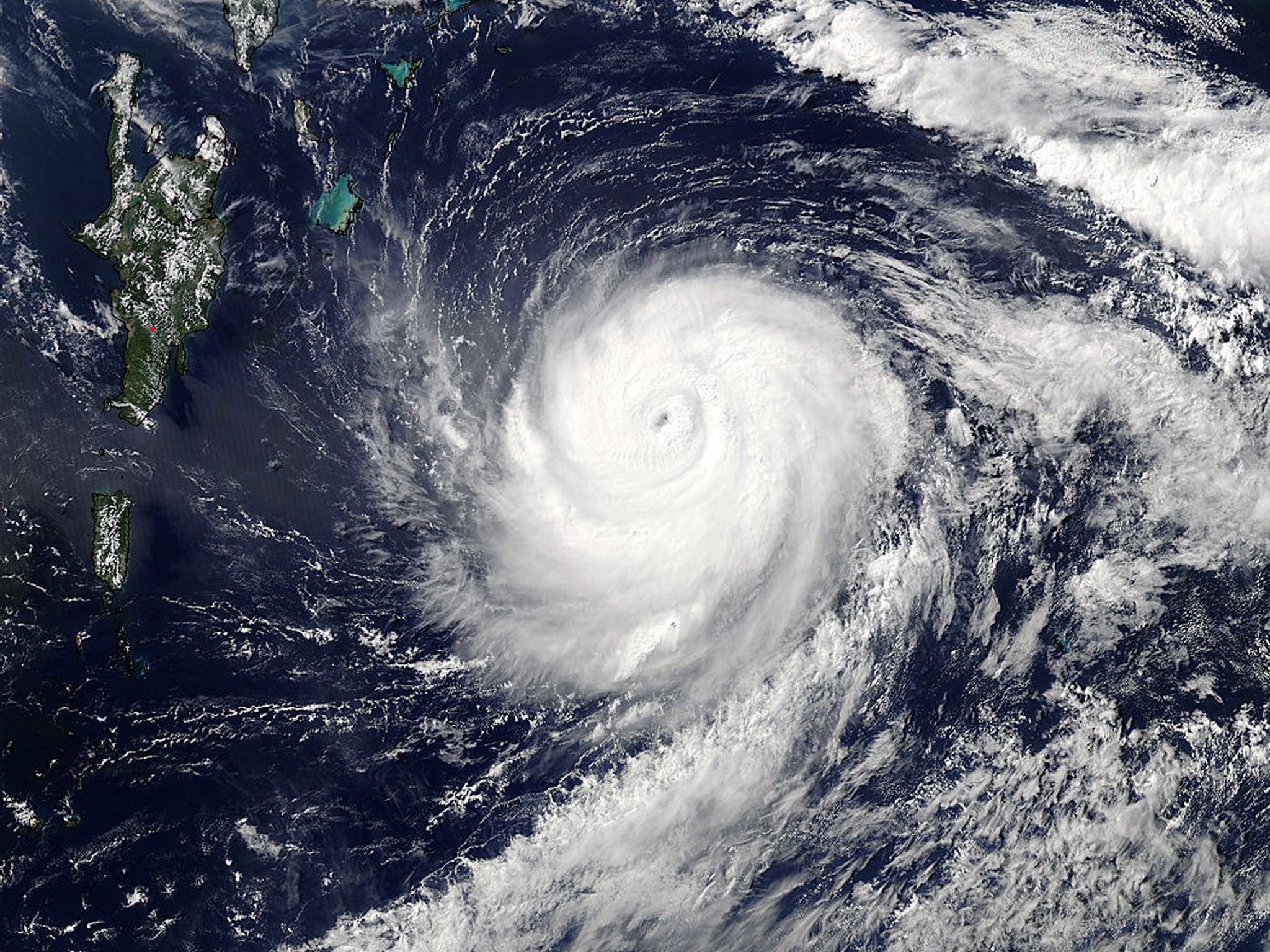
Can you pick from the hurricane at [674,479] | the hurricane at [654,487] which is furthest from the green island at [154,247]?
the hurricane at [674,479]

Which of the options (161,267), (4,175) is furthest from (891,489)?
(4,175)

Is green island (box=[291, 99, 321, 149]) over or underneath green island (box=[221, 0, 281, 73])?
underneath

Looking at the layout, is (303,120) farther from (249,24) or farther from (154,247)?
(154,247)

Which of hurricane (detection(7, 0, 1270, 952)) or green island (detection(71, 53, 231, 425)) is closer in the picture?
hurricane (detection(7, 0, 1270, 952))

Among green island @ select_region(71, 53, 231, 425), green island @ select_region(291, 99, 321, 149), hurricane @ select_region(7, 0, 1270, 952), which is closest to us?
hurricane @ select_region(7, 0, 1270, 952)

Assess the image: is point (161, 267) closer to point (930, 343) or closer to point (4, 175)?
point (4, 175)

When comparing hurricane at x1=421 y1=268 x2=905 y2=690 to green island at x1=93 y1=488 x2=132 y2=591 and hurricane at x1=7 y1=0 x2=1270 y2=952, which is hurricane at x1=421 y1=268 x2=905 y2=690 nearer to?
hurricane at x1=7 y1=0 x2=1270 y2=952

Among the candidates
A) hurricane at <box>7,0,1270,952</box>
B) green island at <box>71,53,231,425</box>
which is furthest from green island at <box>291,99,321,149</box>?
green island at <box>71,53,231,425</box>
